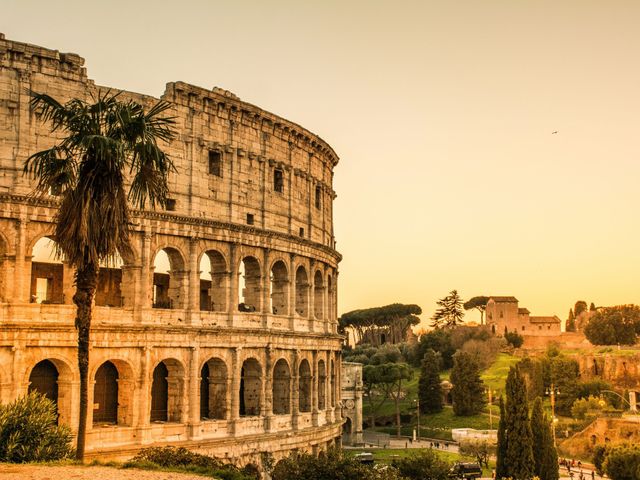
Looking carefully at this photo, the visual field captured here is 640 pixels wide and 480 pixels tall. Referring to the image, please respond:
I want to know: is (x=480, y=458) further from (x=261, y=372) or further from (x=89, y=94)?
(x=89, y=94)

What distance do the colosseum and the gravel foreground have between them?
27.1 feet

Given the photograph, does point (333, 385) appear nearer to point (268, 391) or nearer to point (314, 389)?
point (314, 389)

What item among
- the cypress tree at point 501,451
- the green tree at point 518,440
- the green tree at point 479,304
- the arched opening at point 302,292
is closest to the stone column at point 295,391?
the arched opening at point 302,292

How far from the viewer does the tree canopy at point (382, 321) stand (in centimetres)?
11812

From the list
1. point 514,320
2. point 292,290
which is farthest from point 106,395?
point 514,320

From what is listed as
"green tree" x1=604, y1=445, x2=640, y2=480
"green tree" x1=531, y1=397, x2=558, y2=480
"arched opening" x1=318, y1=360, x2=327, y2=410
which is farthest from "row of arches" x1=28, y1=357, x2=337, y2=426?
"green tree" x1=604, y1=445, x2=640, y2=480

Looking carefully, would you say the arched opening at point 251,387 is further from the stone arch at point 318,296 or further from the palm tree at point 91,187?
the palm tree at point 91,187

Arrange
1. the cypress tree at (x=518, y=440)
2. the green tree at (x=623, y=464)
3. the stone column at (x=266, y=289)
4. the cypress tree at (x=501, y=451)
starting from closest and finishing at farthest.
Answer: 1. the stone column at (x=266, y=289)
2. the cypress tree at (x=518, y=440)
3. the cypress tree at (x=501, y=451)
4. the green tree at (x=623, y=464)

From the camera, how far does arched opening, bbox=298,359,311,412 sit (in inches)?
1540

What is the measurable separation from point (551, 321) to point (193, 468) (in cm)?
11691

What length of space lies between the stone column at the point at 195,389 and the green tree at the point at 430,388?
4975 centimetres

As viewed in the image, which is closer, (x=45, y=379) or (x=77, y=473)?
(x=77, y=473)

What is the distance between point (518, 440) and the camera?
38375mm

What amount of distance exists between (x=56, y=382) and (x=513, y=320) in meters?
→ 108
